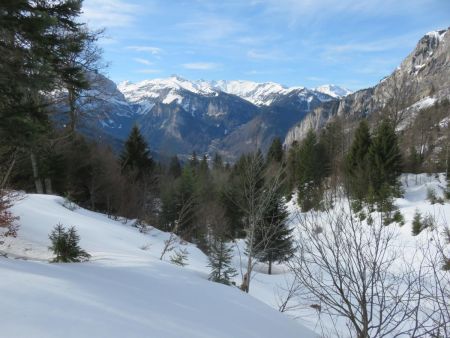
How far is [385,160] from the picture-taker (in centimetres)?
2772

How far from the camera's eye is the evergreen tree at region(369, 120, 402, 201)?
26875 mm

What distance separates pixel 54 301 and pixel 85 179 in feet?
84.4

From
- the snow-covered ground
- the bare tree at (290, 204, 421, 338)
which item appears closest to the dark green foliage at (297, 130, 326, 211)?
the snow-covered ground

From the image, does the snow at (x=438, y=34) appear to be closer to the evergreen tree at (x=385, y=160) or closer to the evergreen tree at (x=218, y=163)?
the evergreen tree at (x=218, y=163)

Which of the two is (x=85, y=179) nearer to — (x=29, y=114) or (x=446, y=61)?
(x=29, y=114)

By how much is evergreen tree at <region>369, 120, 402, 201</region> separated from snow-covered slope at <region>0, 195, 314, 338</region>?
2208 cm

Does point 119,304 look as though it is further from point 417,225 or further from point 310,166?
point 310,166

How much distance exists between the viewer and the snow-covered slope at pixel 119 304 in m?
3.81

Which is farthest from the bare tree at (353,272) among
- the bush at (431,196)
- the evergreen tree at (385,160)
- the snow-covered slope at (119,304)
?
the evergreen tree at (385,160)

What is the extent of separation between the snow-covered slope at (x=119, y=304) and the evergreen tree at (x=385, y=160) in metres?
22.1

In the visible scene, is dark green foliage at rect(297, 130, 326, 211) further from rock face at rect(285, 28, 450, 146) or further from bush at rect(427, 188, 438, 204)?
rock face at rect(285, 28, 450, 146)

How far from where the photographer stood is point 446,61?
454 ft

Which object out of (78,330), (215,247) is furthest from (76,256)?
(215,247)

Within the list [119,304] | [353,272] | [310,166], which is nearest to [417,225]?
[310,166]
